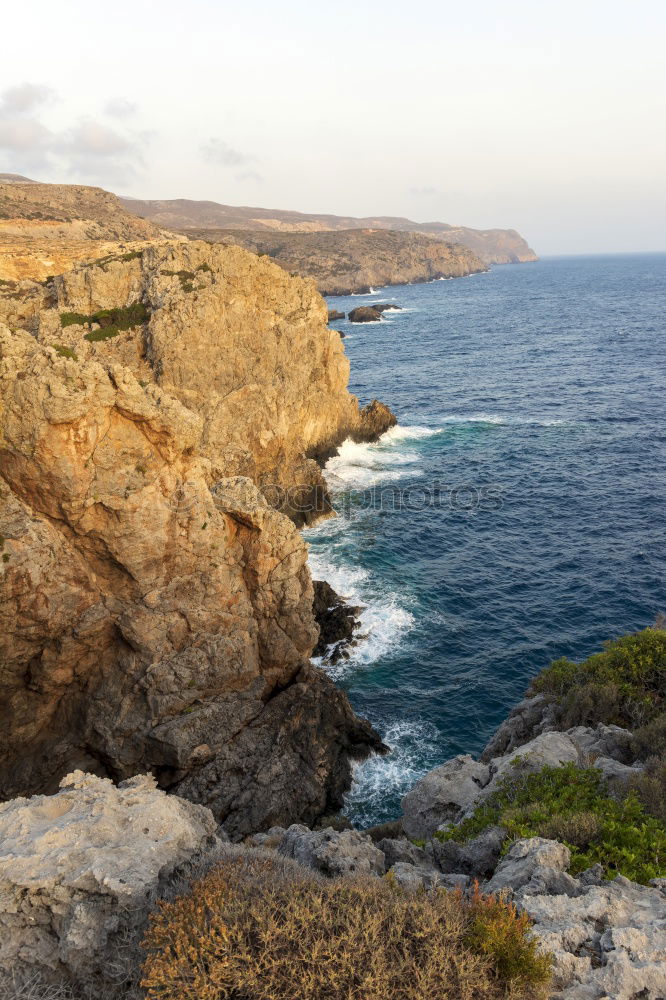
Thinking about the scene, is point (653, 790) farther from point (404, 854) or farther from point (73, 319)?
point (73, 319)

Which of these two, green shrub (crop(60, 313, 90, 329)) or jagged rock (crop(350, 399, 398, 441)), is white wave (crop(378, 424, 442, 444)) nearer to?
jagged rock (crop(350, 399, 398, 441))

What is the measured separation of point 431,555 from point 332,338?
24756 mm

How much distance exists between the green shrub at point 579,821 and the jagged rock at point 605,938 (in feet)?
3.31

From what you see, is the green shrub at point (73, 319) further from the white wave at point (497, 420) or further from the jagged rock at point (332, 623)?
the white wave at point (497, 420)

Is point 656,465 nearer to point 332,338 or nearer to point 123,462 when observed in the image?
point 332,338

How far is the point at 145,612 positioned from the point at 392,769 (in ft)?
42.0

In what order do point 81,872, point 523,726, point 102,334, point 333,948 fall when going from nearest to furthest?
point 333,948, point 81,872, point 523,726, point 102,334

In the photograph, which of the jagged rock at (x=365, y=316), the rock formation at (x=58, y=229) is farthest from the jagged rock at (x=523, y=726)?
the jagged rock at (x=365, y=316)

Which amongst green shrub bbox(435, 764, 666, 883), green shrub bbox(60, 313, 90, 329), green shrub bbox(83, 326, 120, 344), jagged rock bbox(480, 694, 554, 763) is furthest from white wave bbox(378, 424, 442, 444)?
green shrub bbox(435, 764, 666, 883)

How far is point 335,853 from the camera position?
40.8ft

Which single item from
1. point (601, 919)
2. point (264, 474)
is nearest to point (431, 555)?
point (264, 474)

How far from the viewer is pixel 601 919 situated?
9258mm

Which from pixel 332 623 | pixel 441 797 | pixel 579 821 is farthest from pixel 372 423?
pixel 579 821

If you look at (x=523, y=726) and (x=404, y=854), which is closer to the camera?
(x=404, y=854)
